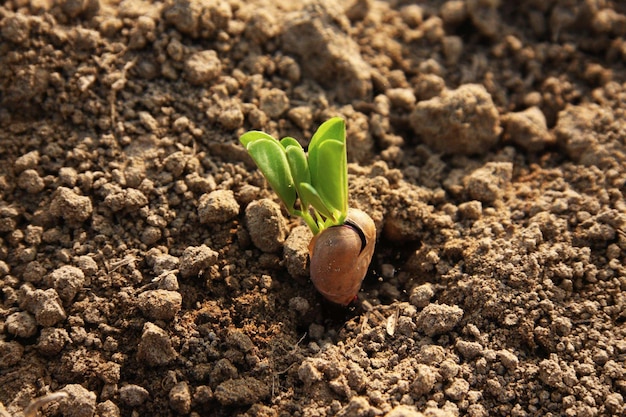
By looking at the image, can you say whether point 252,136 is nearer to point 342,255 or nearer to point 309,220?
point 309,220

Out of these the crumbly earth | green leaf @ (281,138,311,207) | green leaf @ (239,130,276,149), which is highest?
green leaf @ (239,130,276,149)

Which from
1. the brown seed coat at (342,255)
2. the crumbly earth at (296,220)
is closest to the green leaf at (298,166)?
the brown seed coat at (342,255)

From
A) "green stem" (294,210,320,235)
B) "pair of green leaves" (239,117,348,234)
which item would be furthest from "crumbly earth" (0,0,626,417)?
"pair of green leaves" (239,117,348,234)

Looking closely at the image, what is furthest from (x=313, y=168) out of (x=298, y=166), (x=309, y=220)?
(x=309, y=220)

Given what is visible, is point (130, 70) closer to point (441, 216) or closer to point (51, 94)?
point (51, 94)

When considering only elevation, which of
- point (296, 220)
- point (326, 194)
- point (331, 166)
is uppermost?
point (331, 166)

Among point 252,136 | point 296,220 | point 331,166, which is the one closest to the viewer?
point 331,166

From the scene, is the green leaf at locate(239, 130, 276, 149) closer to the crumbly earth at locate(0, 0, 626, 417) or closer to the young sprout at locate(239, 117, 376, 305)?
the young sprout at locate(239, 117, 376, 305)
